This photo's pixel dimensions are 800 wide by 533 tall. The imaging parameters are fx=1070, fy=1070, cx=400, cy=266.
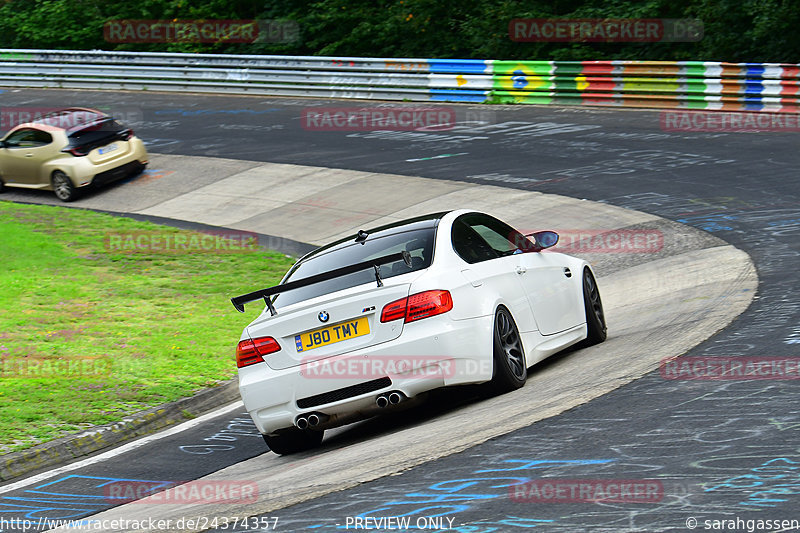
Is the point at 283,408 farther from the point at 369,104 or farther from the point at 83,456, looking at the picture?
the point at 369,104

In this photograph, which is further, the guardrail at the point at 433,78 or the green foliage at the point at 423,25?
the green foliage at the point at 423,25

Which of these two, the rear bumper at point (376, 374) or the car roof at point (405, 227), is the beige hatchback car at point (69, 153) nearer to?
the car roof at point (405, 227)

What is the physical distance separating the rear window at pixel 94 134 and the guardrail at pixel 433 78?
9239 mm

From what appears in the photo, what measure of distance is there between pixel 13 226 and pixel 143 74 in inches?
685

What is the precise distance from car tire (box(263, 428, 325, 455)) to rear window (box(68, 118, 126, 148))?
52.8 feet

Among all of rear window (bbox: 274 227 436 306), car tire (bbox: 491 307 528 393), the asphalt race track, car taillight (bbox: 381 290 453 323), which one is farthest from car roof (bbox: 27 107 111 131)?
car taillight (bbox: 381 290 453 323)

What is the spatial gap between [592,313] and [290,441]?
3.11 metres

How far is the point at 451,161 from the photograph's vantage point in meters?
21.6

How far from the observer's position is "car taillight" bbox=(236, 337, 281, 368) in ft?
24.8

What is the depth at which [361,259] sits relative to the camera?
8.09 meters

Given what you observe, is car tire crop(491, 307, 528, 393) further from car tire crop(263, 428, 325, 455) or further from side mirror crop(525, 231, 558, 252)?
car tire crop(263, 428, 325, 455)

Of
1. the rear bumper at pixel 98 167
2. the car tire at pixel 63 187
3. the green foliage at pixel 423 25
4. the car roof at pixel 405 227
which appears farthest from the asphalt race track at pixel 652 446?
the car tire at pixel 63 187

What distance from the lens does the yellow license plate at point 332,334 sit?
7379 mm

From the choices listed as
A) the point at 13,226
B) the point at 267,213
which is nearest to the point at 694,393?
the point at 267,213
